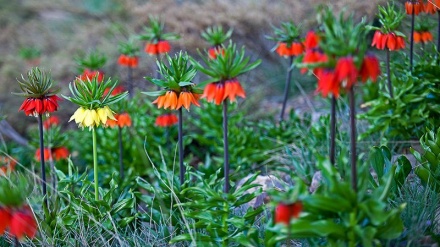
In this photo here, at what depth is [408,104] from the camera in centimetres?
370

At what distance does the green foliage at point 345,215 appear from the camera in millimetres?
2000

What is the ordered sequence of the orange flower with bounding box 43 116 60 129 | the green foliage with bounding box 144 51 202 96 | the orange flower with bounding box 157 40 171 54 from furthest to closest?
the orange flower with bounding box 43 116 60 129
the orange flower with bounding box 157 40 171 54
the green foliage with bounding box 144 51 202 96

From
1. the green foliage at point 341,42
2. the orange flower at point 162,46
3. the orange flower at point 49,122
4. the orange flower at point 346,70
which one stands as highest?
the orange flower at point 162,46

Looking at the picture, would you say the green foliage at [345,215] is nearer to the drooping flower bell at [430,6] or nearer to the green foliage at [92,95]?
the green foliage at [92,95]

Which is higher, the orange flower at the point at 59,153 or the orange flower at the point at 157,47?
the orange flower at the point at 157,47

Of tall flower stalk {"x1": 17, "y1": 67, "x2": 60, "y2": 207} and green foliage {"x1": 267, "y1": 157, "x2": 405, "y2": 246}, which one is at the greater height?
tall flower stalk {"x1": 17, "y1": 67, "x2": 60, "y2": 207}

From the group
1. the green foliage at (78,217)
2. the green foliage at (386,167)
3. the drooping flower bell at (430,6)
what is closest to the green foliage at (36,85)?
the green foliage at (78,217)

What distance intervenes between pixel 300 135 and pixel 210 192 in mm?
2075

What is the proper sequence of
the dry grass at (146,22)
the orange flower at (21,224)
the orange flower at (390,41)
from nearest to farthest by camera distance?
1. the orange flower at (21,224)
2. the orange flower at (390,41)
3. the dry grass at (146,22)

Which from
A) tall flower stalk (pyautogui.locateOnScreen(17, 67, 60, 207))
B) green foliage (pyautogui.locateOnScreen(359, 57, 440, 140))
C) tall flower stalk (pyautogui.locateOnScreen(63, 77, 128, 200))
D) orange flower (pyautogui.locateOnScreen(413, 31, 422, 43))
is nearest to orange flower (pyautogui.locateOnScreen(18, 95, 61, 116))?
tall flower stalk (pyautogui.locateOnScreen(17, 67, 60, 207))

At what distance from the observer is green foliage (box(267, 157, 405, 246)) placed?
6.56 feet

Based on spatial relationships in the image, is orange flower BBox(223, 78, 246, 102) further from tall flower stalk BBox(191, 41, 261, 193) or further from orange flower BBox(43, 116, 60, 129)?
orange flower BBox(43, 116, 60, 129)

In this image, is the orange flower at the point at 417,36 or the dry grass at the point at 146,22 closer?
the orange flower at the point at 417,36

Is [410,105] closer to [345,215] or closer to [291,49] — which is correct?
[291,49]
